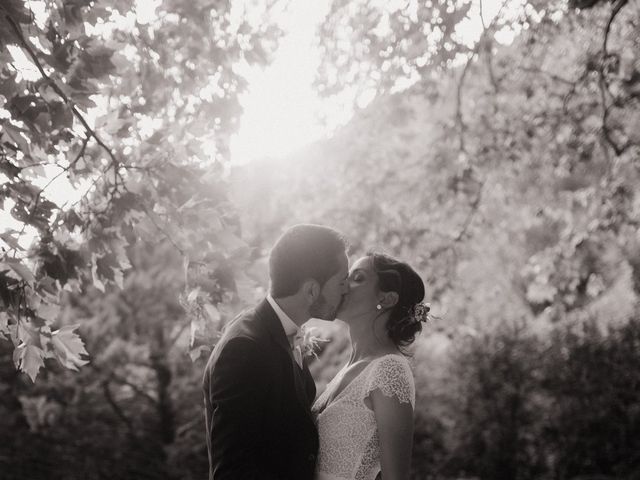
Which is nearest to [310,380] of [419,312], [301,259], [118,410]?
[419,312]

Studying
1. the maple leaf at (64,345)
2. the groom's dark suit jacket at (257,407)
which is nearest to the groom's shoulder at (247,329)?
the groom's dark suit jacket at (257,407)

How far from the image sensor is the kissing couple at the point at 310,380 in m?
2.78

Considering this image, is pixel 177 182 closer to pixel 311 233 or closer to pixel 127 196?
pixel 127 196

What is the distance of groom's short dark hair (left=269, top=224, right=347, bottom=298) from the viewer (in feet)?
10.3

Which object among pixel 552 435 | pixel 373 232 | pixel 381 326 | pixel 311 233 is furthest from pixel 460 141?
pixel 311 233

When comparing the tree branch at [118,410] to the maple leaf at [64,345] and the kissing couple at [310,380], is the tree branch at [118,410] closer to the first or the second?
the maple leaf at [64,345]

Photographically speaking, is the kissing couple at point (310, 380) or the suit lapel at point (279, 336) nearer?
the kissing couple at point (310, 380)

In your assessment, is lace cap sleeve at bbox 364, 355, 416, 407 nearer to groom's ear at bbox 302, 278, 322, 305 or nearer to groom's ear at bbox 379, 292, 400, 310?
groom's ear at bbox 379, 292, 400, 310

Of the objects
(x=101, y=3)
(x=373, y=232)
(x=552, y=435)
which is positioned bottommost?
(x=552, y=435)

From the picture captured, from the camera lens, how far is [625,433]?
9812 mm

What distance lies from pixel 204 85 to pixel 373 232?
19.2 ft

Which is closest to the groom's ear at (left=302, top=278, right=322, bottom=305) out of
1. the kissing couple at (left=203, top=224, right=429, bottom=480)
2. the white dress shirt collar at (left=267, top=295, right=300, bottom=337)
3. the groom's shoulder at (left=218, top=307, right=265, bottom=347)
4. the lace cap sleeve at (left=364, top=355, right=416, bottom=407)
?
the kissing couple at (left=203, top=224, right=429, bottom=480)

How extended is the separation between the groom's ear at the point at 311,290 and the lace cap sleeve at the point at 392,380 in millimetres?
592

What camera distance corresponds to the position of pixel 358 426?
3.49 meters
